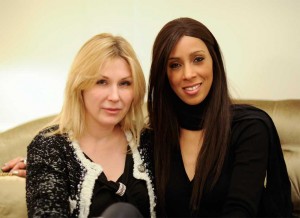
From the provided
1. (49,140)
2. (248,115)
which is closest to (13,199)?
(49,140)

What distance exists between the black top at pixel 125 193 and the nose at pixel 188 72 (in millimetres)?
391

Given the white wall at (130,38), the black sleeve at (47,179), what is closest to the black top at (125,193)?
the black sleeve at (47,179)

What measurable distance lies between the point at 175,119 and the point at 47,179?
58 centimetres

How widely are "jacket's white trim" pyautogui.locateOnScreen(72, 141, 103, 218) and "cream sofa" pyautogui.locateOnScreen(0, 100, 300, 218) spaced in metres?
0.38

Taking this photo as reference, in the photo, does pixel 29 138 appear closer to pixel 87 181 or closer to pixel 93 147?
pixel 93 147

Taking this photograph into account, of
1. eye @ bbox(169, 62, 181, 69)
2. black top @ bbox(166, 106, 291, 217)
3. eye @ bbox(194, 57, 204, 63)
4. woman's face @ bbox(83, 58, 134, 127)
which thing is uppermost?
eye @ bbox(194, 57, 204, 63)

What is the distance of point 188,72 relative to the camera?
1.43m

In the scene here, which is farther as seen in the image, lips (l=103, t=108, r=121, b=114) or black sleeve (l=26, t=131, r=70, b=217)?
lips (l=103, t=108, r=121, b=114)

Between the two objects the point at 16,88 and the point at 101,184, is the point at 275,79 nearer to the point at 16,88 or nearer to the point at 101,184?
the point at 101,184

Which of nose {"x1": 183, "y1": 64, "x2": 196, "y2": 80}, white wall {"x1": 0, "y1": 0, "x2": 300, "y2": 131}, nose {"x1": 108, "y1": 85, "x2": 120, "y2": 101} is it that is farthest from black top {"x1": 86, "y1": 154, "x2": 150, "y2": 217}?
white wall {"x1": 0, "y1": 0, "x2": 300, "y2": 131}

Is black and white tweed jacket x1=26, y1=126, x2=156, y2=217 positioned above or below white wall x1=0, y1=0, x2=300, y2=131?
below

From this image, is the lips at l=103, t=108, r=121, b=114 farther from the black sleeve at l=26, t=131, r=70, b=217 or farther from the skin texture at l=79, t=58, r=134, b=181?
the black sleeve at l=26, t=131, r=70, b=217

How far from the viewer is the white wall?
218 centimetres

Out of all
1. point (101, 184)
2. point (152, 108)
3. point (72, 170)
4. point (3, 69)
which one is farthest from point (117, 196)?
point (3, 69)
